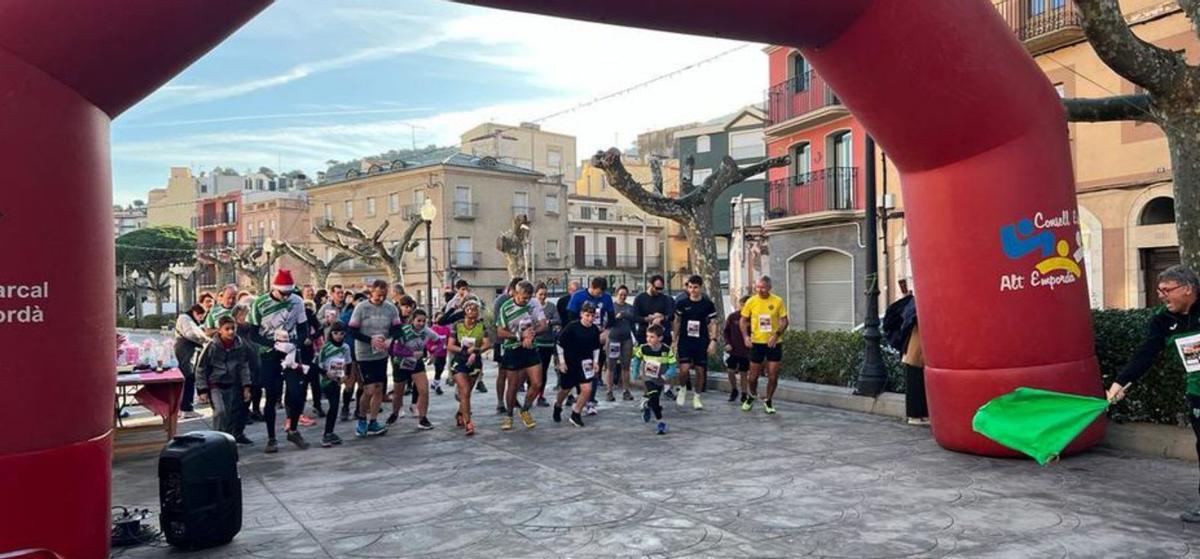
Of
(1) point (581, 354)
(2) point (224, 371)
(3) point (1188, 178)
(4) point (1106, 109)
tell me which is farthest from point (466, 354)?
(3) point (1188, 178)

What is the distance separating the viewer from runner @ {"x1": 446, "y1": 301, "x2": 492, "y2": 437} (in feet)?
34.6

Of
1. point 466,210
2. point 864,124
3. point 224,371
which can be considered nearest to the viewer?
point 864,124

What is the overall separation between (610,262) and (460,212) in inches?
555

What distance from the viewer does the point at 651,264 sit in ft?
→ 225

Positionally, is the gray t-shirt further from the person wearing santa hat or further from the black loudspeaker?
the black loudspeaker

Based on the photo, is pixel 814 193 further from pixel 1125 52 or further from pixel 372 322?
pixel 372 322

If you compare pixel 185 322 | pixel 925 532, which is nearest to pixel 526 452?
pixel 925 532

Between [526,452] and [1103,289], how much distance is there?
1437cm

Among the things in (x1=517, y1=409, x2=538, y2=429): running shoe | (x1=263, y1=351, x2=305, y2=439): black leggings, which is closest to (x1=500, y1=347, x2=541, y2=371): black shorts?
(x1=517, y1=409, x2=538, y2=429): running shoe

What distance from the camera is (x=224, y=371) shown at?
9289 millimetres

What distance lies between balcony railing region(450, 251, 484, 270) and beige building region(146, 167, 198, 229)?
41.1 metres

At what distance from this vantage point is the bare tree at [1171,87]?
7.98 m

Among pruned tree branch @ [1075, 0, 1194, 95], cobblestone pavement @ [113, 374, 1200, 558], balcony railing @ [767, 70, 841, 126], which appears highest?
balcony railing @ [767, 70, 841, 126]

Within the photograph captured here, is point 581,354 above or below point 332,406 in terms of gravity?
above
